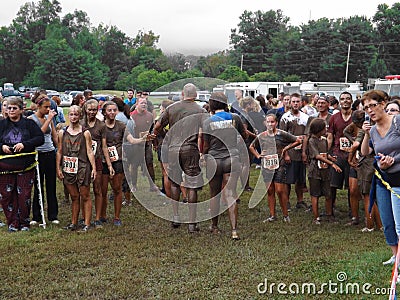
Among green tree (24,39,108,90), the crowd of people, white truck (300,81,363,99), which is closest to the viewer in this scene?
the crowd of people

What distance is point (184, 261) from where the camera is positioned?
5.25 meters

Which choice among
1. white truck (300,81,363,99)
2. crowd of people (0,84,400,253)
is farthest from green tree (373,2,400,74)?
crowd of people (0,84,400,253)

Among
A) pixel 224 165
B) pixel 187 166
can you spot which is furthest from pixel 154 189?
pixel 224 165

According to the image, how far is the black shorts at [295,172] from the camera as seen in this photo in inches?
273

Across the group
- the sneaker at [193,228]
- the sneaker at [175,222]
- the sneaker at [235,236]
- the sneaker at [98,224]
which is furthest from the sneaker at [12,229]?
the sneaker at [235,236]

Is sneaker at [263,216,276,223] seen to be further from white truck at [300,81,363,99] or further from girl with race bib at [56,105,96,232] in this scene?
white truck at [300,81,363,99]

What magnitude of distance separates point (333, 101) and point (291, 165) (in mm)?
3402

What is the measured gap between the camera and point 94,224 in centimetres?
667

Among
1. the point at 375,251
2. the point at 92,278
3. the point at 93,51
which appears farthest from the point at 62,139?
the point at 93,51

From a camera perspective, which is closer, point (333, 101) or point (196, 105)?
point (196, 105)

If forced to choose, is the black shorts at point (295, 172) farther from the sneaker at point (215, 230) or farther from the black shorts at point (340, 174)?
the sneaker at point (215, 230)

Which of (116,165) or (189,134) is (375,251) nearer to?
(189,134)

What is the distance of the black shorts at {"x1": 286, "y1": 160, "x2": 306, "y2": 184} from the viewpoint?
693cm
